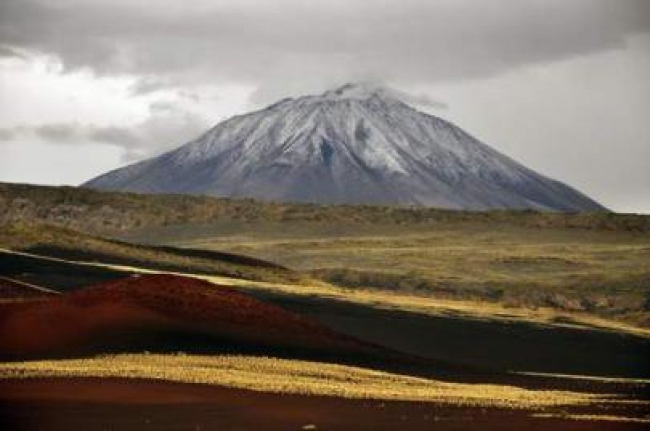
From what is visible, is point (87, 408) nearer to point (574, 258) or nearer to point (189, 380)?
point (189, 380)

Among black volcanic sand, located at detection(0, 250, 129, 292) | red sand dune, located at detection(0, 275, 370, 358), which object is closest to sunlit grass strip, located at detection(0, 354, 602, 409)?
red sand dune, located at detection(0, 275, 370, 358)

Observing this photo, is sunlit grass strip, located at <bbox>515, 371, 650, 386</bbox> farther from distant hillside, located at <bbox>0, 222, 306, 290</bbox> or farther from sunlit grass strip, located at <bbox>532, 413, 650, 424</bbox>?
distant hillside, located at <bbox>0, 222, 306, 290</bbox>

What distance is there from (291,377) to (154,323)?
1064 cm

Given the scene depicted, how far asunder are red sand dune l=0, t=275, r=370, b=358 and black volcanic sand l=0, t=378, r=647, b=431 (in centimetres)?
1007

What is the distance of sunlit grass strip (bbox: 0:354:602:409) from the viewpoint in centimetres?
4419

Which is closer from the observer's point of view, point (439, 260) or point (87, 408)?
point (87, 408)

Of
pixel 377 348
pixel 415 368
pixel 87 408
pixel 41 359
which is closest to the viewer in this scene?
pixel 87 408

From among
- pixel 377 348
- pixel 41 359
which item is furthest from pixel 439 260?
pixel 41 359

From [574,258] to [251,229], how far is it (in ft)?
190

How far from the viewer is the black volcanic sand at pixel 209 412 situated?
115ft

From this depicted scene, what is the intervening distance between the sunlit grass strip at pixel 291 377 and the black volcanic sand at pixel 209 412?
1.60 metres

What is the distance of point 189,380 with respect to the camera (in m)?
44.6

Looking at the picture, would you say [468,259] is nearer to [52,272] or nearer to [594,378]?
[52,272]

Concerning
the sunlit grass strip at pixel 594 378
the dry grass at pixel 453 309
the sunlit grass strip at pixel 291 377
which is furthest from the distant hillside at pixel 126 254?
the sunlit grass strip at pixel 594 378
